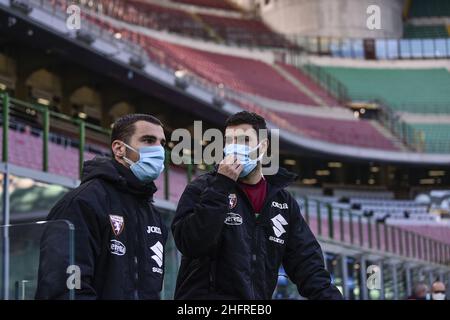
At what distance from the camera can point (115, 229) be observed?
180 inches

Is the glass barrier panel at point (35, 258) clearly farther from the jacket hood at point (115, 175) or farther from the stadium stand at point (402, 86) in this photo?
the stadium stand at point (402, 86)

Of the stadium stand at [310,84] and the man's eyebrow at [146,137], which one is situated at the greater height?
the stadium stand at [310,84]

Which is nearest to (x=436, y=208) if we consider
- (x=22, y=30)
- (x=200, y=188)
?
(x=22, y=30)

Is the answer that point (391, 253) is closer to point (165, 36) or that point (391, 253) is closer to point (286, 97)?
point (286, 97)

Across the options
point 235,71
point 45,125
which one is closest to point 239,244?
point 45,125

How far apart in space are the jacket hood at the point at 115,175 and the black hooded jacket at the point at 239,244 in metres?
0.23

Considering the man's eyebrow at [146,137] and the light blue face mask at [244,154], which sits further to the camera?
the man's eyebrow at [146,137]

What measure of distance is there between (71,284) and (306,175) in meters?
34.3

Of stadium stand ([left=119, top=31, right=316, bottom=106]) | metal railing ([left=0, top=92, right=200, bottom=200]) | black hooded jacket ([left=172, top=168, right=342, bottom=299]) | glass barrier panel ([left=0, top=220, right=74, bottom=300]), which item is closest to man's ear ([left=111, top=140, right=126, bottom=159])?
black hooded jacket ([left=172, top=168, right=342, bottom=299])

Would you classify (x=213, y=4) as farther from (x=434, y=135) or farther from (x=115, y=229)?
(x=115, y=229)

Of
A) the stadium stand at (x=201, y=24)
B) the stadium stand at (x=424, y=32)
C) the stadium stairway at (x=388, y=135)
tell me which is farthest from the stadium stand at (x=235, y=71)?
the stadium stand at (x=424, y=32)

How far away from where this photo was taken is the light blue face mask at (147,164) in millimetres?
4844

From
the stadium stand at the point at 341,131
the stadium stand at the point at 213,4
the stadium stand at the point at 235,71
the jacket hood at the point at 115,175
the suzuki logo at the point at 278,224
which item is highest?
the stadium stand at the point at 213,4

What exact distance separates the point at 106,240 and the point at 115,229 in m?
0.08
